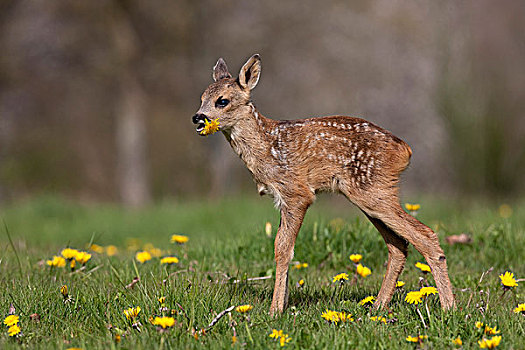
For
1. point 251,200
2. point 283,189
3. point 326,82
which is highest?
point 326,82

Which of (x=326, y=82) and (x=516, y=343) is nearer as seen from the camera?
(x=516, y=343)

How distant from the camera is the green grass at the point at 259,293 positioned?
355 centimetres

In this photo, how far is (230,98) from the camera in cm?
448

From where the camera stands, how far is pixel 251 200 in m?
11.2

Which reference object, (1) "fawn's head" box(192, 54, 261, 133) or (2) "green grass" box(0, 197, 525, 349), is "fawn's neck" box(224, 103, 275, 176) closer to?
(1) "fawn's head" box(192, 54, 261, 133)

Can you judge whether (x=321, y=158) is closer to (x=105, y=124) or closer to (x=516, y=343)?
(x=516, y=343)

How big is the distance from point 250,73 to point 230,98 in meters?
0.31

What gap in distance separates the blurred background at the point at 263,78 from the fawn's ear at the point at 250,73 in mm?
5807

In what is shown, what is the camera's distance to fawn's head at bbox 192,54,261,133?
4.42m

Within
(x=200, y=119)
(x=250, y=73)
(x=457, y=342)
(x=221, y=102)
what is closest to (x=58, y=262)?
(x=200, y=119)

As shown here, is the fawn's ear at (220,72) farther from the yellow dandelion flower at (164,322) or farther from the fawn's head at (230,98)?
the yellow dandelion flower at (164,322)

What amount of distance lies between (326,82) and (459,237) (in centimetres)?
1054

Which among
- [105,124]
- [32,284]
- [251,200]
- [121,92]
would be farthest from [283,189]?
[105,124]

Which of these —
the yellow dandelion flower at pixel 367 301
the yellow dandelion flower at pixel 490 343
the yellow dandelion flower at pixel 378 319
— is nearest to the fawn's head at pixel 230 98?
the yellow dandelion flower at pixel 367 301
